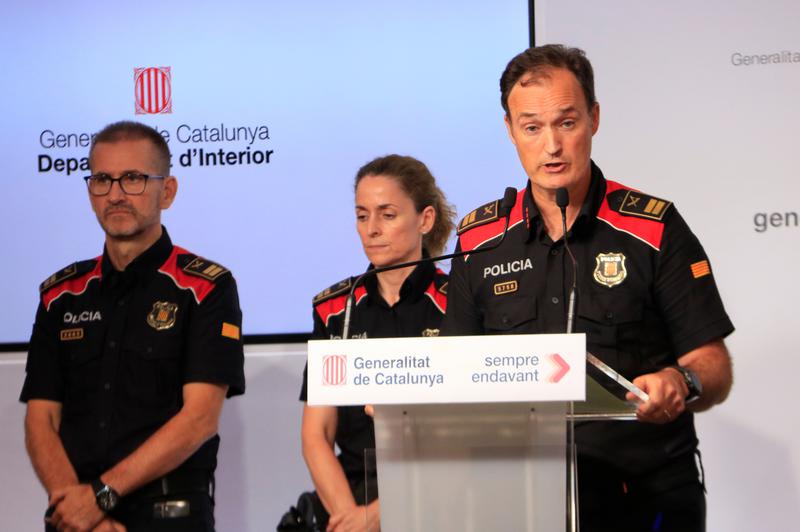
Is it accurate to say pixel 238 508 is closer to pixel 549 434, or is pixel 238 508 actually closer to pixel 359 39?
pixel 359 39

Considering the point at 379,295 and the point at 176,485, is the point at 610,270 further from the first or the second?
the point at 176,485

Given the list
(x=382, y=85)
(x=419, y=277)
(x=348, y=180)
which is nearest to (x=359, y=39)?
(x=382, y=85)

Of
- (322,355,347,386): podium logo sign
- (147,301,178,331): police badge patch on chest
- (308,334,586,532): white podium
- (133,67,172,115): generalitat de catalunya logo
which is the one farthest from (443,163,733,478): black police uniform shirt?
(133,67,172,115): generalitat de catalunya logo

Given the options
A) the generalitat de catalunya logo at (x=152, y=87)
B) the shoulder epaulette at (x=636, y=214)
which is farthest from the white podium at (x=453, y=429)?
the generalitat de catalunya logo at (x=152, y=87)

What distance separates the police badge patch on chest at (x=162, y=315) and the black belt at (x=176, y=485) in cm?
45

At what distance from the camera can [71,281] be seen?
3.44m

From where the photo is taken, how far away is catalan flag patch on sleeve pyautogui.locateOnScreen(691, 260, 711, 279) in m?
2.38

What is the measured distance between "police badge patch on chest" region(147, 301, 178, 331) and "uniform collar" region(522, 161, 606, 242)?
1.21 m

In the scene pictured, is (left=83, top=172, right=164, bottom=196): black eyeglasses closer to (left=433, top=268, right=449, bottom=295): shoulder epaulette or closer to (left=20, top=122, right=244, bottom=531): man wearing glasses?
(left=20, top=122, right=244, bottom=531): man wearing glasses

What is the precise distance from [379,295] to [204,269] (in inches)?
22.0

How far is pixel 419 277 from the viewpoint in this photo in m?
3.31

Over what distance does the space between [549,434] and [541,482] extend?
0.08m

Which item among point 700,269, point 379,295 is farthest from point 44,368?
point 700,269

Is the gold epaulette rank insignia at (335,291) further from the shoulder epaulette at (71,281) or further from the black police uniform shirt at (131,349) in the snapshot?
the shoulder epaulette at (71,281)
